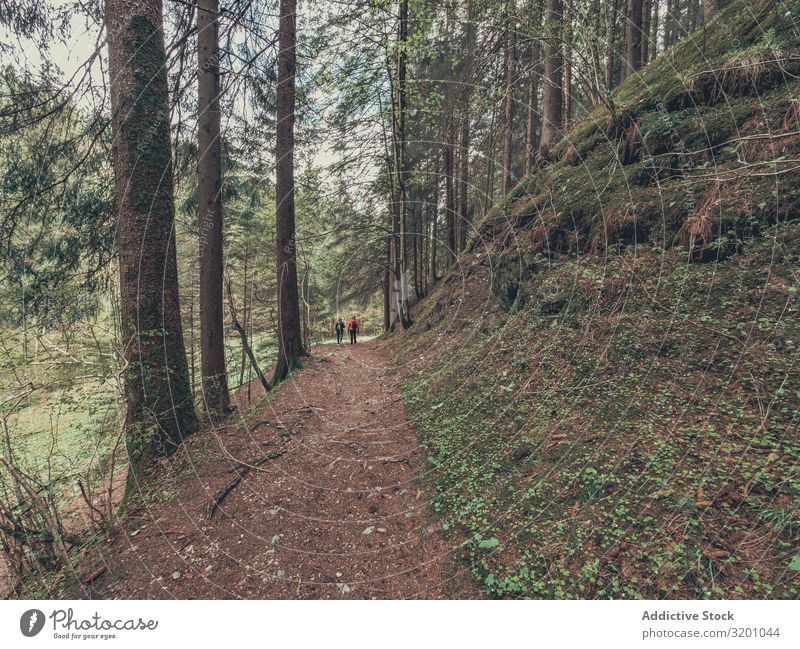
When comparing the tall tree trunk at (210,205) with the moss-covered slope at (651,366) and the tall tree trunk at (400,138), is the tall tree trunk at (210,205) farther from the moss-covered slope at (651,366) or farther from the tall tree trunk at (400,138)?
the tall tree trunk at (400,138)

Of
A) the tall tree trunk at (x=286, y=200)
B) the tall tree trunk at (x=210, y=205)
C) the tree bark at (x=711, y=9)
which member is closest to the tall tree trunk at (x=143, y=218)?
the tall tree trunk at (x=210, y=205)

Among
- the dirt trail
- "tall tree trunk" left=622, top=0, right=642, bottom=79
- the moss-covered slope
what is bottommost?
the dirt trail

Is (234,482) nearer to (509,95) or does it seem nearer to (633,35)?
(509,95)

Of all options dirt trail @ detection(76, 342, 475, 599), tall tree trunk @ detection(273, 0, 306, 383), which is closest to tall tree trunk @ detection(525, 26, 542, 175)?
tall tree trunk @ detection(273, 0, 306, 383)

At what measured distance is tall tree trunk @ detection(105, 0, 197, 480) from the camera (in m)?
4.12

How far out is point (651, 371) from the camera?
3.40 meters

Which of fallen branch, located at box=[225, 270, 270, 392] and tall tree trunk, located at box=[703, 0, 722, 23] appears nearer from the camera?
fallen branch, located at box=[225, 270, 270, 392]

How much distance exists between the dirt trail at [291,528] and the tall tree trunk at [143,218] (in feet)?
2.70

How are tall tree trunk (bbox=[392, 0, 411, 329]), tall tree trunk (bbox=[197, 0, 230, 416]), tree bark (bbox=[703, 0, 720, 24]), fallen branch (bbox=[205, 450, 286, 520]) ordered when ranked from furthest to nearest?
tall tree trunk (bbox=[392, 0, 411, 329])
tree bark (bbox=[703, 0, 720, 24])
tall tree trunk (bbox=[197, 0, 230, 416])
fallen branch (bbox=[205, 450, 286, 520])

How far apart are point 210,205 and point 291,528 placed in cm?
566

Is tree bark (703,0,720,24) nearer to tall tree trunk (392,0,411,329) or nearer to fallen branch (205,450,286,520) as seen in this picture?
tall tree trunk (392,0,411,329)

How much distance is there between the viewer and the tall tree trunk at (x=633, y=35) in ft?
29.0

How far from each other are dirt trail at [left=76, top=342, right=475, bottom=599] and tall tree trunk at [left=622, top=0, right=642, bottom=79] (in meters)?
11.4

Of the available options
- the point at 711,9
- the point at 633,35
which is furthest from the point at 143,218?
the point at 633,35
